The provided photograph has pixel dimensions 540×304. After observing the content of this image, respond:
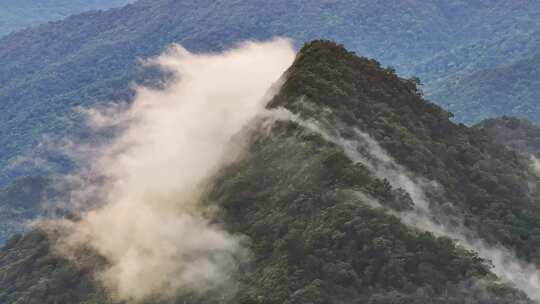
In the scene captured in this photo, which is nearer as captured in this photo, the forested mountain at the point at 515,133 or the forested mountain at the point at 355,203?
the forested mountain at the point at 355,203

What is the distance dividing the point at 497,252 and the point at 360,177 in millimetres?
12673

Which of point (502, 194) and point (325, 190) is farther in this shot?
point (502, 194)

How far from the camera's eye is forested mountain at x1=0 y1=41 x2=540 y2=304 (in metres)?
76.4

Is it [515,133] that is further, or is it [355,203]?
[515,133]

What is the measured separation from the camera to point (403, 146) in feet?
310

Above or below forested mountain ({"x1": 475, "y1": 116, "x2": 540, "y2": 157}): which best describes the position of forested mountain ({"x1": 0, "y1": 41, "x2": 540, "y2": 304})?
below

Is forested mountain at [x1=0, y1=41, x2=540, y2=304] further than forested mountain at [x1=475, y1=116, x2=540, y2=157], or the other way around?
forested mountain at [x1=475, y1=116, x2=540, y2=157]

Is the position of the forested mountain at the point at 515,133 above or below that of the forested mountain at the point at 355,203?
above

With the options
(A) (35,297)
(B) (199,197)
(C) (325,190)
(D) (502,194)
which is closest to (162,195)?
(B) (199,197)

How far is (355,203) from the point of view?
3204 inches

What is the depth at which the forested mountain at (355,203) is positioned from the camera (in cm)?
7644

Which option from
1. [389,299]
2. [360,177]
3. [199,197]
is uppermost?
[199,197]

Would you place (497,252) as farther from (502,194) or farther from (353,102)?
(353,102)

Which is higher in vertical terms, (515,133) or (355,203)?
(515,133)
